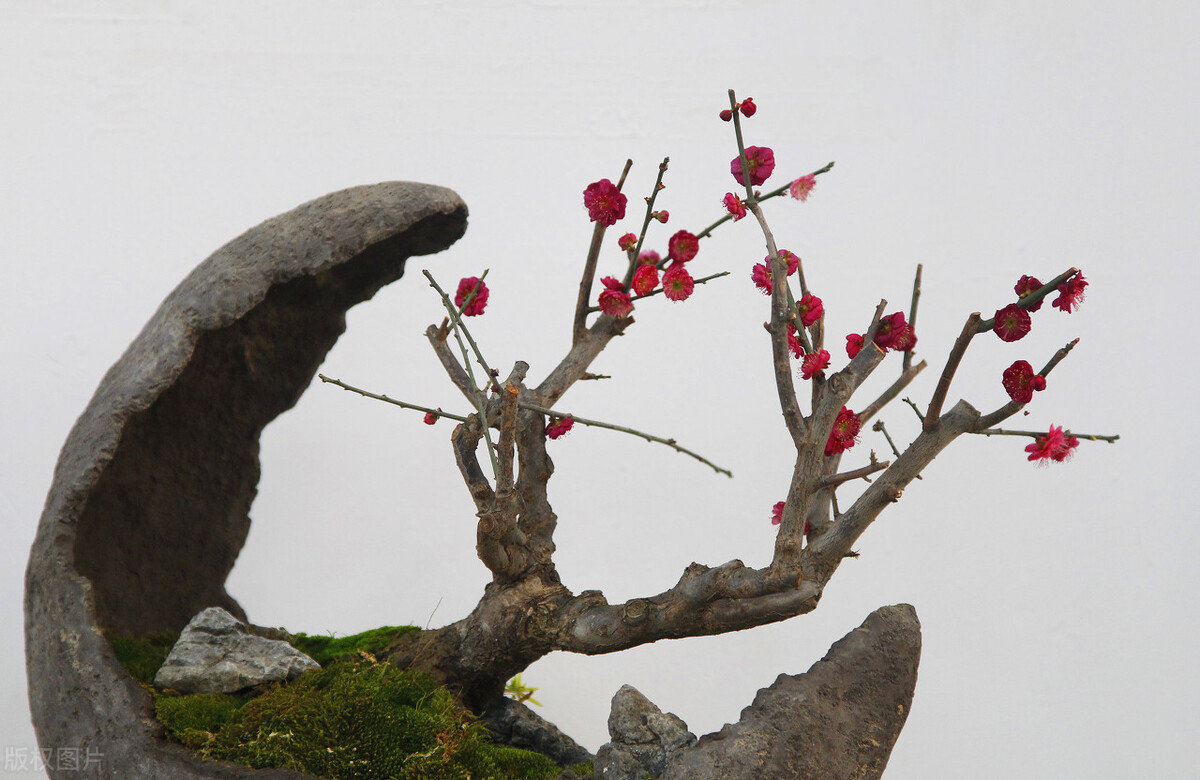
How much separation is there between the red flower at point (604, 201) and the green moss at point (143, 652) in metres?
1.34

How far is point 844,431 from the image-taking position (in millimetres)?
2020

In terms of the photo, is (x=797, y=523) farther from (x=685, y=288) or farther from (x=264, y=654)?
(x=264, y=654)

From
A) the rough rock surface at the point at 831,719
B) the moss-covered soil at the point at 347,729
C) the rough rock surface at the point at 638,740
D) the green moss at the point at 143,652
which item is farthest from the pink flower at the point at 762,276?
the green moss at the point at 143,652

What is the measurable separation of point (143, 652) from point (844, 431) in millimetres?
1623

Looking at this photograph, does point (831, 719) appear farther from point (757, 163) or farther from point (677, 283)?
point (757, 163)

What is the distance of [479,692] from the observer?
7.74 feet

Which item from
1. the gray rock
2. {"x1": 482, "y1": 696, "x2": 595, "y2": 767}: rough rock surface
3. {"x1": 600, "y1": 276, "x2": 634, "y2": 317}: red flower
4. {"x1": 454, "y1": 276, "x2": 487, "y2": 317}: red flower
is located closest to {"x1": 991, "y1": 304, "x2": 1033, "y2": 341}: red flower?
{"x1": 600, "y1": 276, "x2": 634, "y2": 317}: red flower

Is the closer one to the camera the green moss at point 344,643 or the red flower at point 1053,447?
the red flower at point 1053,447

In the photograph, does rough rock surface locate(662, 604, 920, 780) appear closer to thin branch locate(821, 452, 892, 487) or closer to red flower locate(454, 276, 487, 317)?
thin branch locate(821, 452, 892, 487)

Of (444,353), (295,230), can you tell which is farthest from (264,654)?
(295,230)

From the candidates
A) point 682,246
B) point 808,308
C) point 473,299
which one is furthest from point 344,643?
point 808,308

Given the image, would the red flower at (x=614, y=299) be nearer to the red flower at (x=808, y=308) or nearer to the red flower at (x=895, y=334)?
the red flower at (x=808, y=308)

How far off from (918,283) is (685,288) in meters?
0.45

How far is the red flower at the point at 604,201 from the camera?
204cm
